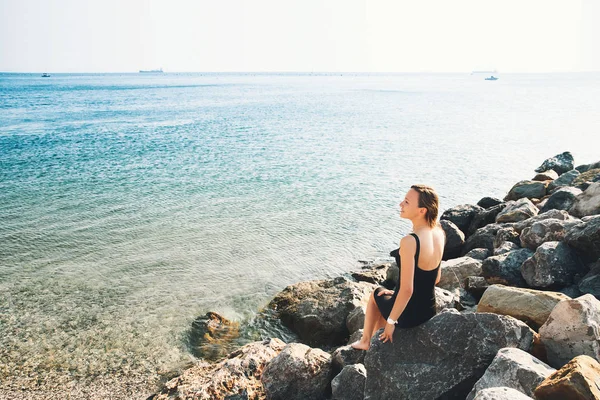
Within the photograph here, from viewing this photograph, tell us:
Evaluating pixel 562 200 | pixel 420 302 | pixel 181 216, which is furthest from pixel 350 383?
pixel 181 216

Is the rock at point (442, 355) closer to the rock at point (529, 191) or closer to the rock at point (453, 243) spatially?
the rock at point (453, 243)

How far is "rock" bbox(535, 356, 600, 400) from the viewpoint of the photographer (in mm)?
4090

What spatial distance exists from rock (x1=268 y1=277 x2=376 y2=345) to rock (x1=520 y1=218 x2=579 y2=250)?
144 inches

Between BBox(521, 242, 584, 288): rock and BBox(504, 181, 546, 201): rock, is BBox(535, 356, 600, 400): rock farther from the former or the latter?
BBox(504, 181, 546, 201): rock

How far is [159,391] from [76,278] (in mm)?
6010

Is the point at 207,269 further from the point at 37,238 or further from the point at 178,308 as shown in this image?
the point at 37,238

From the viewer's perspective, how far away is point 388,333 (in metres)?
5.64

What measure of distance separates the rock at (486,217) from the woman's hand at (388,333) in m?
10.6

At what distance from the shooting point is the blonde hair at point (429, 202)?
5.41 metres

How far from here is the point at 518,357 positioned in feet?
16.1

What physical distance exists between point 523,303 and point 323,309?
4211mm

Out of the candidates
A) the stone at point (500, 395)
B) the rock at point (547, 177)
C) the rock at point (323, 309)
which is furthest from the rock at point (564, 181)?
the stone at point (500, 395)

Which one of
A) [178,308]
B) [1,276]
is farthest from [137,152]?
[178,308]

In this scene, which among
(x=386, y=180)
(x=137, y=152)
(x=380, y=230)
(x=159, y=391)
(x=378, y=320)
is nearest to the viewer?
(x=378, y=320)
